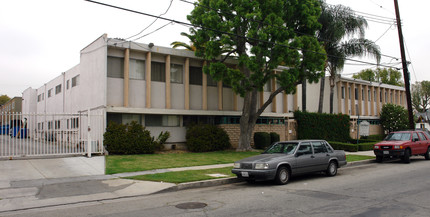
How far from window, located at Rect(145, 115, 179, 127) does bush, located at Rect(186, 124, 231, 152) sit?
1.08 metres

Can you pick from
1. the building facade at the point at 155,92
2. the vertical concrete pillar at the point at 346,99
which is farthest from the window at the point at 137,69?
the vertical concrete pillar at the point at 346,99

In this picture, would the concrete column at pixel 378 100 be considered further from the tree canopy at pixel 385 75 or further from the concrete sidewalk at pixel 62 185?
the concrete sidewalk at pixel 62 185

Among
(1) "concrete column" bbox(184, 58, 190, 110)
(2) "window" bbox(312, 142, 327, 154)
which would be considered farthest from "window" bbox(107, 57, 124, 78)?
(2) "window" bbox(312, 142, 327, 154)

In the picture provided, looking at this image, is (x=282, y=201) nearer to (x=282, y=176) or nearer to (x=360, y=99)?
(x=282, y=176)

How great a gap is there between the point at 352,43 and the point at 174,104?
16036mm

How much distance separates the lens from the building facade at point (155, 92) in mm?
19422

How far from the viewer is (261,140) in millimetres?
23984

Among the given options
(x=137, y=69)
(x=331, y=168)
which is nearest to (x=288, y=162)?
(x=331, y=168)

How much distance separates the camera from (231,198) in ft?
27.7

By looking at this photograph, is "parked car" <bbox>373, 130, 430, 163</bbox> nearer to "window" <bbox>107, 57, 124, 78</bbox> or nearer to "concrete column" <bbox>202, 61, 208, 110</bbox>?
"concrete column" <bbox>202, 61, 208, 110</bbox>

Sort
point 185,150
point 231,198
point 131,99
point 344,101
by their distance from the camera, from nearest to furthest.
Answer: point 231,198, point 131,99, point 185,150, point 344,101

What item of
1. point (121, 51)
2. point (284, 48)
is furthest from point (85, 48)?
point (284, 48)

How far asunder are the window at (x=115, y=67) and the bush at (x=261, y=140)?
1048cm

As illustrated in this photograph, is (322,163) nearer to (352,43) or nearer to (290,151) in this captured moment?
(290,151)
